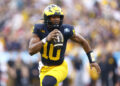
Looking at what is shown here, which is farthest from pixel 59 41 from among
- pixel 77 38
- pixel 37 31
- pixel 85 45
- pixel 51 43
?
pixel 85 45

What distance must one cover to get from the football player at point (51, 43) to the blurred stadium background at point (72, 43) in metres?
4.68

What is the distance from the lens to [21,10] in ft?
51.3

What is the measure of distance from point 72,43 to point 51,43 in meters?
6.72

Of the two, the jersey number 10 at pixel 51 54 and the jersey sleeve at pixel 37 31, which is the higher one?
the jersey sleeve at pixel 37 31

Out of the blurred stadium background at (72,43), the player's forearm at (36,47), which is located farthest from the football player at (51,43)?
the blurred stadium background at (72,43)

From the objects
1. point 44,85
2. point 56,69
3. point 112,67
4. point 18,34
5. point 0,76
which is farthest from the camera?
point 18,34

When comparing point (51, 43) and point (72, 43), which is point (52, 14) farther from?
point (72, 43)

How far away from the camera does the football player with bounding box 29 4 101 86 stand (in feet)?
22.5

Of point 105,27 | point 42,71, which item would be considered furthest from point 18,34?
point 42,71

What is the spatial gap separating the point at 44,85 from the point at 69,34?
107 centimetres

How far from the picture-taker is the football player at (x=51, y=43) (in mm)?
6859

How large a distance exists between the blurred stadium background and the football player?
15.3ft

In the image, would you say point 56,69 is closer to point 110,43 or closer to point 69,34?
point 69,34

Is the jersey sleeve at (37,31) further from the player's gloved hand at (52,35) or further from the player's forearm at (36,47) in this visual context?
the player's gloved hand at (52,35)
